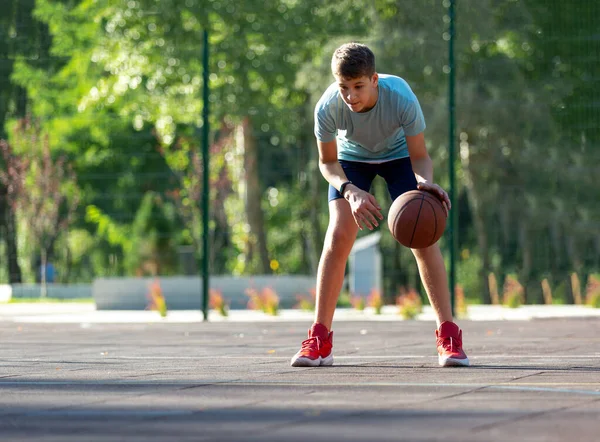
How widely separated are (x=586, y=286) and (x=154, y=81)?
12.1m

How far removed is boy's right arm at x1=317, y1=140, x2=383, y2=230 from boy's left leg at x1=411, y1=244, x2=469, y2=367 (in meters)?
0.44

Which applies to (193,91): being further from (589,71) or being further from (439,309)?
(439,309)

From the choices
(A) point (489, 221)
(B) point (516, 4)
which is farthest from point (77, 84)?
(A) point (489, 221)

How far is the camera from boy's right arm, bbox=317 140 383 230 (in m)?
7.48

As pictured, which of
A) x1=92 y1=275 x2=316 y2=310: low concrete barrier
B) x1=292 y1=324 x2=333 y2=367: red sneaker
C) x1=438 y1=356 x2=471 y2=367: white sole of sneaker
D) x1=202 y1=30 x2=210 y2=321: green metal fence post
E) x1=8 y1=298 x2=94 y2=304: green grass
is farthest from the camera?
x1=8 y1=298 x2=94 y2=304: green grass

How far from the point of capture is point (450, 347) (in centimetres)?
770

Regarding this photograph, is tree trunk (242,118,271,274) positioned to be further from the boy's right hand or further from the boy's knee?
the boy's right hand

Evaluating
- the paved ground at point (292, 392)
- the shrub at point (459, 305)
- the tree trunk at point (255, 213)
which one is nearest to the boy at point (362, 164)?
the paved ground at point (292, 392)

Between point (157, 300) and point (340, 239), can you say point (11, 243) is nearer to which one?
point (157, 300)

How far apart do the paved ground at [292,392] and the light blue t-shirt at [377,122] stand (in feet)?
3.93

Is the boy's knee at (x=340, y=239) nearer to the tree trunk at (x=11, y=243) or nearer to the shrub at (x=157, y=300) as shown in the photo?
the shrub at (x=157, y=300)

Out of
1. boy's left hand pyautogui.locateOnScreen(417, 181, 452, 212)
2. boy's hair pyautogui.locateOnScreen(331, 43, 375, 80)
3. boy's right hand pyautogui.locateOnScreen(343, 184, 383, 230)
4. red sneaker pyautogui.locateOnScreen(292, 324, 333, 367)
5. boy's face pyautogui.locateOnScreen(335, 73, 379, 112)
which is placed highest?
boy's hair pyautogui.locateOnScreen(331, 43, 375, 80)

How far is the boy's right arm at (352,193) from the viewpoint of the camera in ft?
24.6

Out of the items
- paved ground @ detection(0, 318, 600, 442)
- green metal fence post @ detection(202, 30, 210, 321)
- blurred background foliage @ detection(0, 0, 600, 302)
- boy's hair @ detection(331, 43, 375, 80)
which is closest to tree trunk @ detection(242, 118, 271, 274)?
blurred background foliage @ detection(0, 0, 600, 302)
